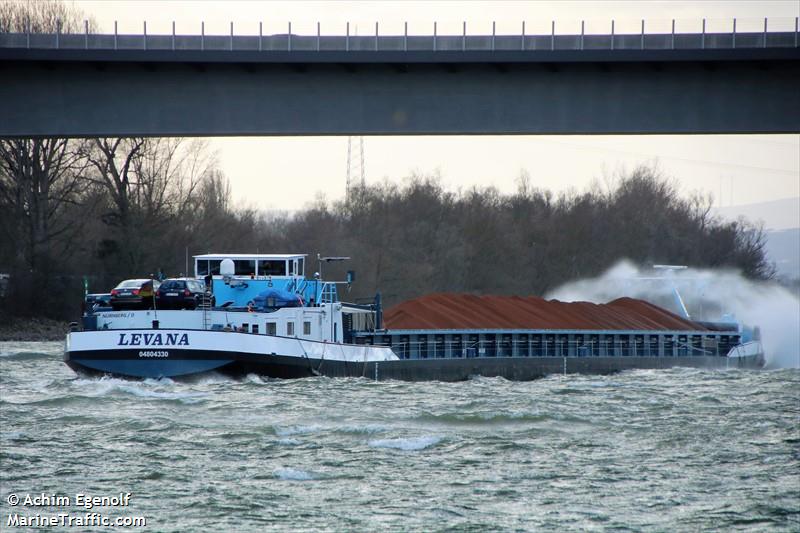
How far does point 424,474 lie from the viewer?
23203 mm

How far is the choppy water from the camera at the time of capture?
65.3 feet

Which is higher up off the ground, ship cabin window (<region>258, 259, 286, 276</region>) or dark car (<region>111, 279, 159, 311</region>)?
ship cabin window (<region>258, 259, 286, 276</region>)

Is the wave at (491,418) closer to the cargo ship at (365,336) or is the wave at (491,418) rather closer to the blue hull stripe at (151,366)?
the blue hull stripe at (151,366)

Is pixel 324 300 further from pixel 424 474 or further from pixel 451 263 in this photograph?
pixel 451 263

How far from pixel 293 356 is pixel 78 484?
2076 centimetres

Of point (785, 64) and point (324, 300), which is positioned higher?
point (785, 64)

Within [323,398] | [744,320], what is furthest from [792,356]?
[323,398]

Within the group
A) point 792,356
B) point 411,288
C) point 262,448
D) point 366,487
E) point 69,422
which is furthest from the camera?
point 411,288

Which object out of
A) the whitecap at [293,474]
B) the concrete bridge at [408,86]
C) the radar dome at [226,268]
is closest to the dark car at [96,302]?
the radar dome at [226,268]

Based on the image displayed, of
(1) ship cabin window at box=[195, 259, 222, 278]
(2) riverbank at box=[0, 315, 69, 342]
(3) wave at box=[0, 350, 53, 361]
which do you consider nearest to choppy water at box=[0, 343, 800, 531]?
(1) ship cabin window at box=[195, 259, 222, 278]

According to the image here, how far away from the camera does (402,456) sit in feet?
83.3

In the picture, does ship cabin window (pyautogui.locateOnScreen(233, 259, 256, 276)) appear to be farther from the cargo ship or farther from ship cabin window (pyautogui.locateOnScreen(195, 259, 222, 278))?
ship cabin window (pyautogui.locateOnScreen(195, 259, 222, 278))

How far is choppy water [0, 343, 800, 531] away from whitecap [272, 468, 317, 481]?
38 millimetres

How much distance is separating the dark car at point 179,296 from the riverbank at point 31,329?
31487mm
